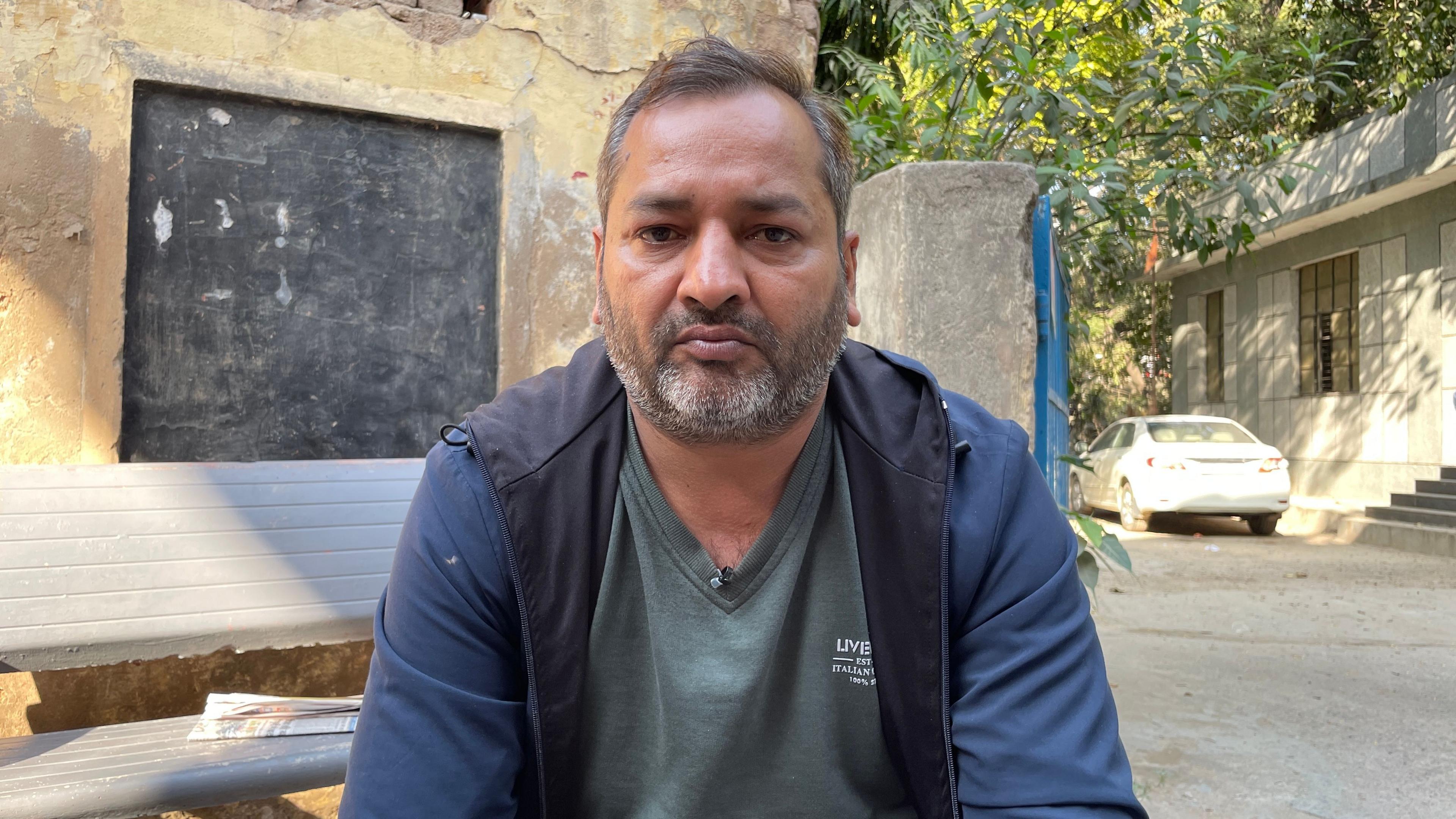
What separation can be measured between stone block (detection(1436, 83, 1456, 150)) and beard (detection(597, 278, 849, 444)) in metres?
10.9

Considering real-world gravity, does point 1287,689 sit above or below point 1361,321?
below

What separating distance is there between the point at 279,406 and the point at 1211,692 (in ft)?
13.7

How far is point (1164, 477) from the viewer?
11.2 metres

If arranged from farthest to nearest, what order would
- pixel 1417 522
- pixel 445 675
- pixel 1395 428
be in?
pixel 1395 428 → pixel 1417 522 → pixel 445 675

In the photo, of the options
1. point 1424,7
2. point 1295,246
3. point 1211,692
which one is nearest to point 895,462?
point 1211,692

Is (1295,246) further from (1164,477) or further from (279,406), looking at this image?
(279,406)

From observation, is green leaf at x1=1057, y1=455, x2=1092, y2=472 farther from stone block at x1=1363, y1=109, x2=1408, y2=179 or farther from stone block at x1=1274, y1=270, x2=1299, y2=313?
stone block at x1=1274, y1=270, x2=1299, y2=313

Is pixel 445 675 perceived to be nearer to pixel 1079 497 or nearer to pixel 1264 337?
pixel 1079 497

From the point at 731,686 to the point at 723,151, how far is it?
0.83 meters

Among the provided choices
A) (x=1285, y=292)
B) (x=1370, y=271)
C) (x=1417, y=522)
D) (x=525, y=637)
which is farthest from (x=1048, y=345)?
(x=1285, y=292)

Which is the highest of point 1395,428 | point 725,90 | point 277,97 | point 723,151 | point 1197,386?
point 277,97

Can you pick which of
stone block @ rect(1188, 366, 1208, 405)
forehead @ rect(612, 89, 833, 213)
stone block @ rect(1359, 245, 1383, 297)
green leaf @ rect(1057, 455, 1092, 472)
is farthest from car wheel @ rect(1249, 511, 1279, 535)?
forehead @ rect(612, 89, 833, 213)

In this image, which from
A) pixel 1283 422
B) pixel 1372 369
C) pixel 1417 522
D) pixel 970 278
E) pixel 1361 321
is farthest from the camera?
pixel 1283 422

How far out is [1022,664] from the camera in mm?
1423
